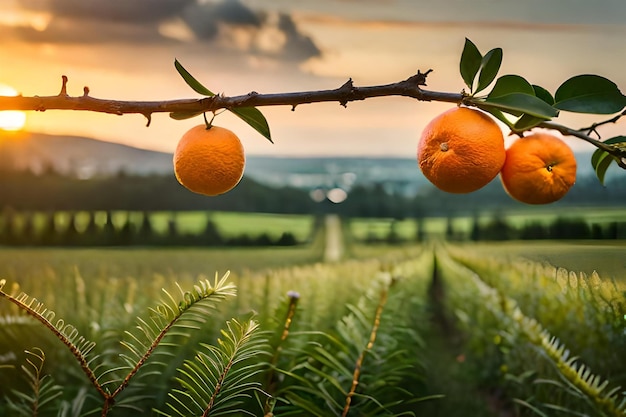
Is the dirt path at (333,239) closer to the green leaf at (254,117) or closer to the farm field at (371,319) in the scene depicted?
the farm field at (371,319)

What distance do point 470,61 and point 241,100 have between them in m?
0.13

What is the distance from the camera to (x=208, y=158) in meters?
0.36

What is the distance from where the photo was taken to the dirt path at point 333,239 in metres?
0.76

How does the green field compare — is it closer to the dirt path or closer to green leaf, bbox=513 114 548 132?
the dirt path

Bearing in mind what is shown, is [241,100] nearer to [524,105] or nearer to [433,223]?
[524,105]

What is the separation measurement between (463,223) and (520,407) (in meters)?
0.25

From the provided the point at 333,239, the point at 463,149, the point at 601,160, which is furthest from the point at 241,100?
the point at 333,239

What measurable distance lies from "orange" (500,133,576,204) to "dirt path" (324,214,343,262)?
0.40 meters

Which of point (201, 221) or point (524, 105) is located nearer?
point (524, 105)

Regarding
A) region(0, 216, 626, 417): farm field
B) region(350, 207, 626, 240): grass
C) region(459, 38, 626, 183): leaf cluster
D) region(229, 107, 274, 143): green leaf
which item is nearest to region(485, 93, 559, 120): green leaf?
region(459, 38, 626, 183): leaf cluster

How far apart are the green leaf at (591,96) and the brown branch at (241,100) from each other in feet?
0.22

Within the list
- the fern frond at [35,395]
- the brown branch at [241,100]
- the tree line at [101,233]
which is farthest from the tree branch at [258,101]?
the tree line at [101,233]

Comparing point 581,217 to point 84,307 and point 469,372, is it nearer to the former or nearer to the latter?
point 469,372

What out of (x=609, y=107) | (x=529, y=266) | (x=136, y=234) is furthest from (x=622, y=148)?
(x=136, y=234)
